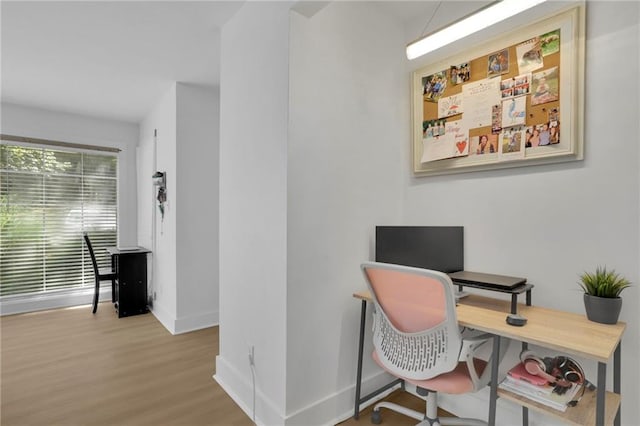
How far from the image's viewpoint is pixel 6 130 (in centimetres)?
379

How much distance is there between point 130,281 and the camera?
378 cm

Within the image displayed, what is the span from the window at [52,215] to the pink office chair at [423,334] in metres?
4.35

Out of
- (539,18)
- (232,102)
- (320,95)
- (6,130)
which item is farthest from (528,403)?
(6,130)

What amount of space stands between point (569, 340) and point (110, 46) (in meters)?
3.40

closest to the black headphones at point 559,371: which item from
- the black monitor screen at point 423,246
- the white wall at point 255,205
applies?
the black monitor screen at point 423,246

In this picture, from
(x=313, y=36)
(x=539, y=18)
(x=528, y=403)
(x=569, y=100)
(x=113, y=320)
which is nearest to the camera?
(x=528, y=403)

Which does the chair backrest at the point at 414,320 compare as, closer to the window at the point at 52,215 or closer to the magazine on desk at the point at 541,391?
the magazine on desk at the point at 541,391

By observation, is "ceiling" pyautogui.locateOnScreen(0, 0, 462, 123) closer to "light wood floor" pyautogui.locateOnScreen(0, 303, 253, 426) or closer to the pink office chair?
the pink office chair

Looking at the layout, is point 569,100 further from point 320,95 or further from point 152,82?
point 152,82

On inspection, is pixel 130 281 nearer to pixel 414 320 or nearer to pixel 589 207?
pixel 414 320

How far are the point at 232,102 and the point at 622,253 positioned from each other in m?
2.31

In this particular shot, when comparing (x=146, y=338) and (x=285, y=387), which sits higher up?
(x=285, y=387)

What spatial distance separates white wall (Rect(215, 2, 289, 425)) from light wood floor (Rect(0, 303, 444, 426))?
0.27 m

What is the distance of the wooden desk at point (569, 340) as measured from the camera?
1.12 meters
